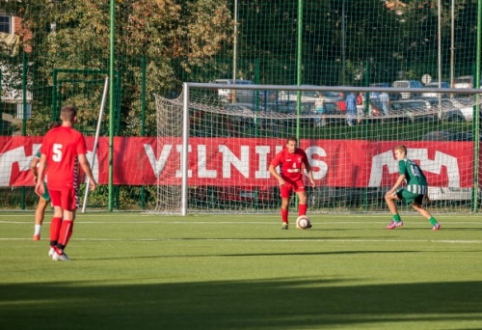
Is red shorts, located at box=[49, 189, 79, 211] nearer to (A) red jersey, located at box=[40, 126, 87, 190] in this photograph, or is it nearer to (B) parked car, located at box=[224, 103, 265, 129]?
(A) red jersey, located at box=[40, 126, 87, 190]

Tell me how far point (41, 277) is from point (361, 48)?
23.1m

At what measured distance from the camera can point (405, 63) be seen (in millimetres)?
32469

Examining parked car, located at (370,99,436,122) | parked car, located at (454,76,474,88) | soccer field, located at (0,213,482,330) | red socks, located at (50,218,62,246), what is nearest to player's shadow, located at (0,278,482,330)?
soccer field, located at (0,213,482,330)

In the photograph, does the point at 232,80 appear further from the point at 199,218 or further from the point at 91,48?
the point at 199,218

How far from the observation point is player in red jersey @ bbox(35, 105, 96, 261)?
45.9ft

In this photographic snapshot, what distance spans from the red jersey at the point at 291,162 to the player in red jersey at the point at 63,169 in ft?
26.3

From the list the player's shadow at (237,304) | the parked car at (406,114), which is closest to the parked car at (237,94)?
the parked car at (406,114)

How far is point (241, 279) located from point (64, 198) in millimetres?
2774

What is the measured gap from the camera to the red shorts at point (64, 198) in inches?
551

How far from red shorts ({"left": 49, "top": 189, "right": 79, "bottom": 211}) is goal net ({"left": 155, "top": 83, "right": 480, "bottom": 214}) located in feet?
38.2

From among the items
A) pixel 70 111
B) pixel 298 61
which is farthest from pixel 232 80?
pixel 70 111

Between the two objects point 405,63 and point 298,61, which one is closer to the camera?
point 298,61

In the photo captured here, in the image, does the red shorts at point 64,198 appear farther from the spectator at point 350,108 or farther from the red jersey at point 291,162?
the spectator at point 350,108

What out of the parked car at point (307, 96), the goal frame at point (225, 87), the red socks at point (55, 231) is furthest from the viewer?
the parked car at point (307, 96)
